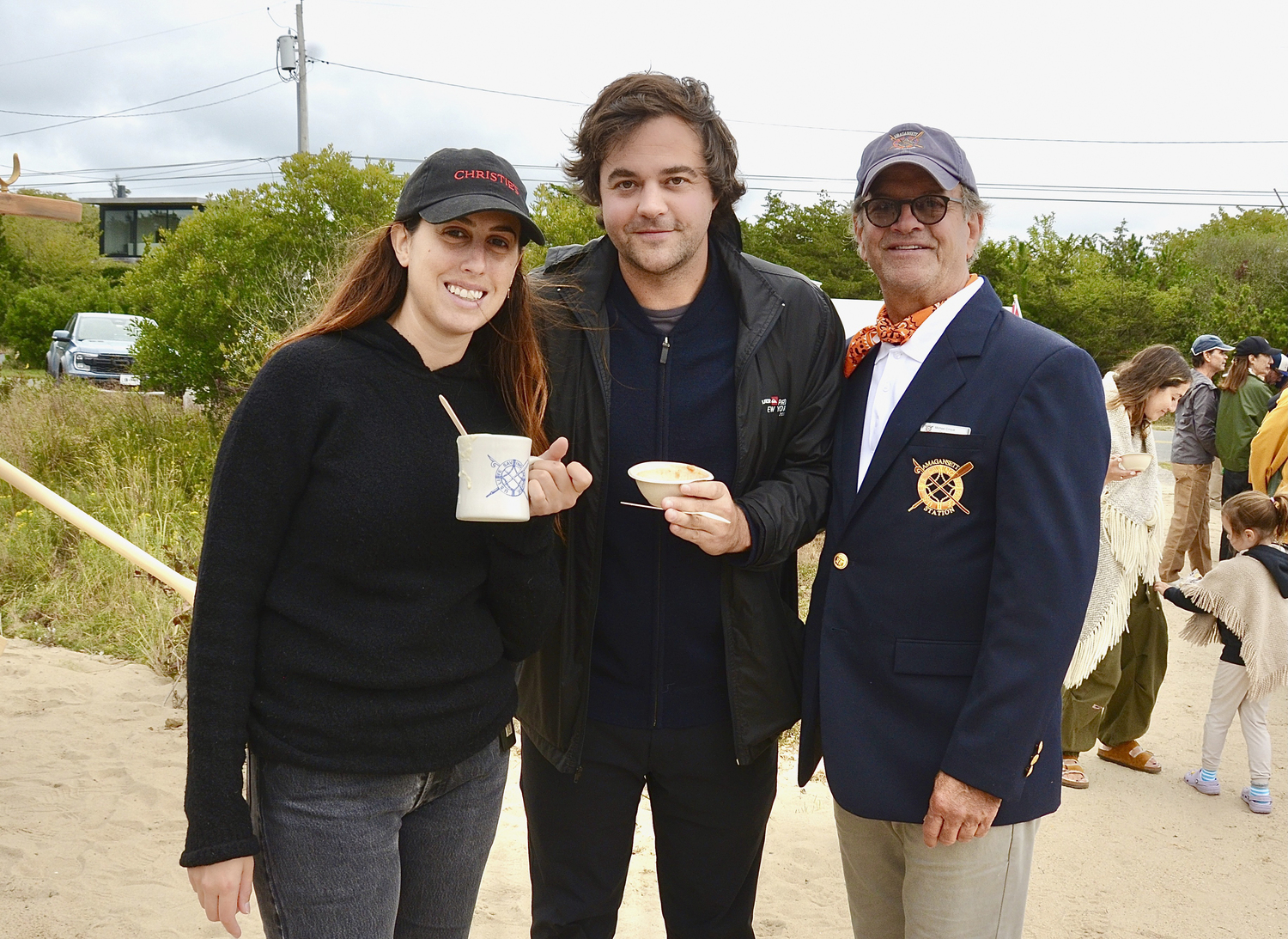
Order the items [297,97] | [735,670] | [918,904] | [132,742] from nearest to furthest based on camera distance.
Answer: [918,904], [735,670], [132,742], [297,97]

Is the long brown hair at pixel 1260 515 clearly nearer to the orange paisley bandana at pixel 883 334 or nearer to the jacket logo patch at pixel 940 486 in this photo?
the orange paisley bandana at pixel 883 334

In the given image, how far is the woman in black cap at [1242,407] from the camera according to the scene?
963 cm

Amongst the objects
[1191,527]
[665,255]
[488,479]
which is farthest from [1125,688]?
[1191,527]

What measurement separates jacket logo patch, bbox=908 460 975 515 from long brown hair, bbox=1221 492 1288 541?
13.7ft

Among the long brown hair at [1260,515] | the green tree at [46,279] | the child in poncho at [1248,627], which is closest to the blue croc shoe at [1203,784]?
the child in poncho at [1248,627]

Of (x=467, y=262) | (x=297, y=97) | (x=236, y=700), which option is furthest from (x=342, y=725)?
(x=297, y=97)

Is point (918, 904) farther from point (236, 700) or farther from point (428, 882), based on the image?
point (236, 700)

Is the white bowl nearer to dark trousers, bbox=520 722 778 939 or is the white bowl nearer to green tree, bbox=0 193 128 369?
dark trousers, bbox=520 722 778 939

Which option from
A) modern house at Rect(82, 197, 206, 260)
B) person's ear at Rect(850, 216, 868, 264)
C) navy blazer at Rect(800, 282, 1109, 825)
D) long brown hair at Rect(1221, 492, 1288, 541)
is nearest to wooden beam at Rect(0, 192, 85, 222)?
person's ear at Rect(850, 216, 868, 264)

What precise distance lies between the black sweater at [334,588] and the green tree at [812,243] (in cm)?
2584

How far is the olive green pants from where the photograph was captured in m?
5.23

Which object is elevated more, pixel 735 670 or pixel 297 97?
pixel 297 97

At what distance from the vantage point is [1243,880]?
4660mm

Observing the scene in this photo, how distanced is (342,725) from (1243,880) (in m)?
4.57
